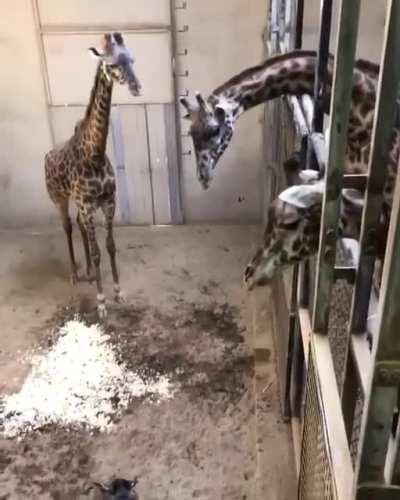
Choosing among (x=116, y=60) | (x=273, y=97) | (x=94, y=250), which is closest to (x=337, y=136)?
(x=273, y=97)

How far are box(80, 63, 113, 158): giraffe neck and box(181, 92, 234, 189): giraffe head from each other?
69 cm

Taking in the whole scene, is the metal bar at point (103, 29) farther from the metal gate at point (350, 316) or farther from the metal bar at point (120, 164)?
the metal gate at point (350, 316)

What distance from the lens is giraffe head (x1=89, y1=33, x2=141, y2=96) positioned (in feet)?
9.32

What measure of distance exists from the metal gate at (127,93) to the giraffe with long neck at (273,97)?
151cm

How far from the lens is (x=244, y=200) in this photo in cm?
424

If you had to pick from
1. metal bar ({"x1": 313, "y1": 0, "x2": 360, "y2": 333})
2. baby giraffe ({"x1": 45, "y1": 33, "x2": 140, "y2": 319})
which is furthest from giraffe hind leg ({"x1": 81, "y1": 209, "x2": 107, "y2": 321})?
metal bar ({"x1": 313, "y1": 0, "x2": 360, "y2": 333})

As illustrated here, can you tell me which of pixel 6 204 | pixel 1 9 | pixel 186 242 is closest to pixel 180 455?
pixel 186 242

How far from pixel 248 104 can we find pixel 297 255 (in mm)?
976

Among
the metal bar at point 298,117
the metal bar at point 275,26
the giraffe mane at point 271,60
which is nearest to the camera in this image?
the metal bar at point 298,117

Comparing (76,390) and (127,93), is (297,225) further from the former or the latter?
(127,93)

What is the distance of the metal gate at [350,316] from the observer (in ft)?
2.95

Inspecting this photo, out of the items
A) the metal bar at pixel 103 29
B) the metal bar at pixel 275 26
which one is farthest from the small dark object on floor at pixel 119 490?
the metal bar at pixel 103 29

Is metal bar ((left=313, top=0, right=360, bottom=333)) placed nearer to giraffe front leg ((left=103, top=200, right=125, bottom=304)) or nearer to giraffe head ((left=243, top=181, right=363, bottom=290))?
giraffe head ((left=243, top=181, right=363, bottom=290))

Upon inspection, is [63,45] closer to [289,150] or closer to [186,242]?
[186,242]
